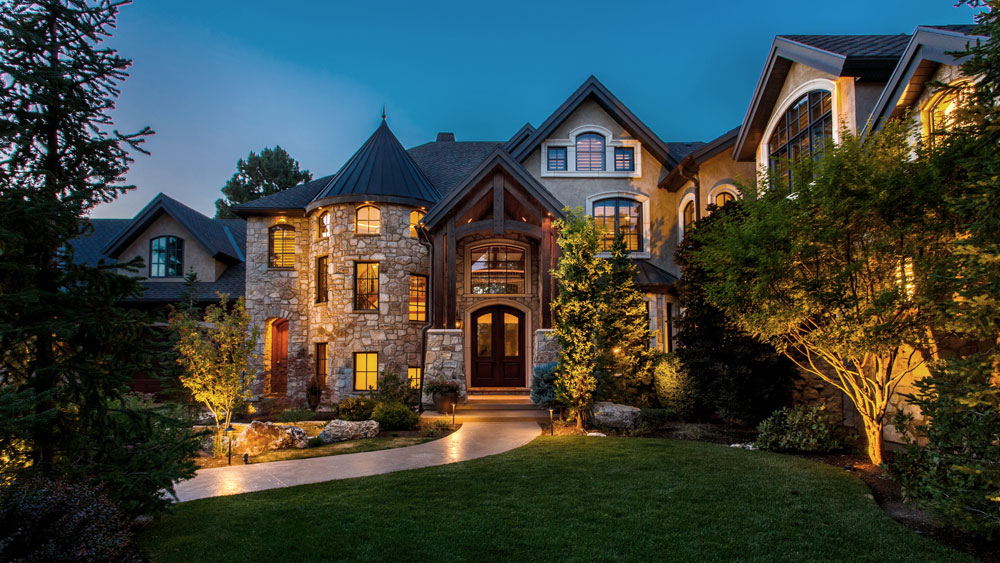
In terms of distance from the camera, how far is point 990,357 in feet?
14.4

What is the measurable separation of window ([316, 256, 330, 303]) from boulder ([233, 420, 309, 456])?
750 cm

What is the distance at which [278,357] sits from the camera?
19.3 metres

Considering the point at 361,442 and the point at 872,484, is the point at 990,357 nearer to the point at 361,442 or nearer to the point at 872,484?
the point at 872,484

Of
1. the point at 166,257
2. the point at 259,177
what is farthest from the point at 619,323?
the point at 259,177

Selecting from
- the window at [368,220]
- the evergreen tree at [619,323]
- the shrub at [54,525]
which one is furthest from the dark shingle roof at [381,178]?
the shrub at [54,525]

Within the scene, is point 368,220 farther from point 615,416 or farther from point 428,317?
point 615,416

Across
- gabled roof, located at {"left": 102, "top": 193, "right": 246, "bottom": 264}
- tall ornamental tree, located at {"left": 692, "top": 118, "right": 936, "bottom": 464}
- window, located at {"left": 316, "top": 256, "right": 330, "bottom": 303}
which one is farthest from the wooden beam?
gabled roof, located at {"left": 102, "top": 193, "right": 246, "bottom": 264}

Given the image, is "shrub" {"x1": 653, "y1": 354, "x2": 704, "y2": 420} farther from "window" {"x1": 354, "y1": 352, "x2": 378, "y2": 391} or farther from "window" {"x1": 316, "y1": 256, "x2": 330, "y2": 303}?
"window" {"x1": 316, "y1": 256, "x2": 330, "y2": 303}

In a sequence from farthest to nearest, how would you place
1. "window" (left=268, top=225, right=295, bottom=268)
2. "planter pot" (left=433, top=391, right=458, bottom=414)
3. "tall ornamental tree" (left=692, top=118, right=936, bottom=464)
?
A: "window" (left=268, top=225, right=295, bottom=268) < "planter pot" (left=433, top=391, right=458, bottom=414) < "tall ornamental tree" (left=692, top=118, right=936, bottom=464)

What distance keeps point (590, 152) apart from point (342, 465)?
12369 millimetres

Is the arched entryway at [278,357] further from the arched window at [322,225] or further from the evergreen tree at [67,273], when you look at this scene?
the evergreen tree at [67,273]

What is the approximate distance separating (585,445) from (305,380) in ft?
36.0

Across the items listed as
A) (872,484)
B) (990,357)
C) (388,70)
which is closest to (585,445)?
(872,484)

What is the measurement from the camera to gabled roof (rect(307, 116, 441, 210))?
1641 cm
